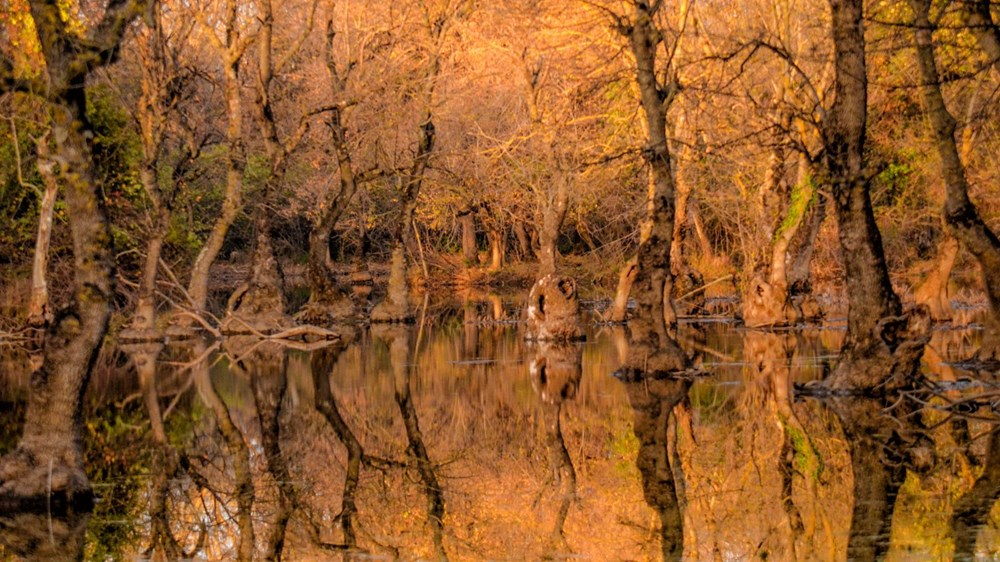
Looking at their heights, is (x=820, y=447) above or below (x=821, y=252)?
below

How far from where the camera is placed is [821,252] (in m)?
44.6

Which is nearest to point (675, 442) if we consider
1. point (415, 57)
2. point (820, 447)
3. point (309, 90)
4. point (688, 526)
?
point (820, 447)

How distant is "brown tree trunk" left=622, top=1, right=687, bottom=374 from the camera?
70.6 feet

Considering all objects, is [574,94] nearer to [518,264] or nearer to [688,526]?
[688,526]

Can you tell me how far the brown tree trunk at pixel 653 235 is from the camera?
21.5 metres

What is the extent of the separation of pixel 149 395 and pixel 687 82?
14.2m

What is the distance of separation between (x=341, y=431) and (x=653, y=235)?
23.9 ft

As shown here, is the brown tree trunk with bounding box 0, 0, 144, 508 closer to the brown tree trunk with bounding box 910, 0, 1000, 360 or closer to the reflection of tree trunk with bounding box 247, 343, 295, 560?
the reflection of tree trunk with bounding box 247, 343, 295, 560

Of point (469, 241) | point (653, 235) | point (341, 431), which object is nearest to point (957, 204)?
point (653, 235)

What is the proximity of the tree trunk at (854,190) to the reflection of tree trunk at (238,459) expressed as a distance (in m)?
8.27

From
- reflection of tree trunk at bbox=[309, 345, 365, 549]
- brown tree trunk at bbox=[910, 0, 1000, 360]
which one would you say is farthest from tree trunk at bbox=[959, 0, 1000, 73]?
reflection of tree trunk at bbox=[309, 345, 365, 549]

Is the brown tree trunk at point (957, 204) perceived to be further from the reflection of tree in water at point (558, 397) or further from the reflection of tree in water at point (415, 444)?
the reflection of tree in water at point (415, 444)

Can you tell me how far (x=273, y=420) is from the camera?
17766 mm

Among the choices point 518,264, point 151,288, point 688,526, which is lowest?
point 688,526
